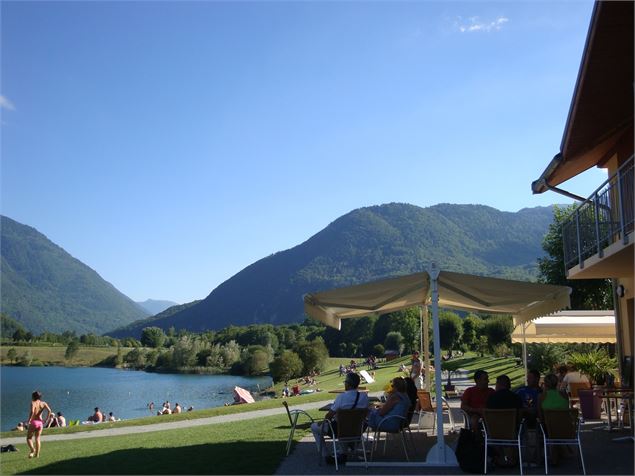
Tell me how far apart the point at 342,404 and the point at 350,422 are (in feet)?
1.57

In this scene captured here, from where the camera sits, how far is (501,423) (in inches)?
294

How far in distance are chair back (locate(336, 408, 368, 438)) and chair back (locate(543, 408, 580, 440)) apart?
2202mm

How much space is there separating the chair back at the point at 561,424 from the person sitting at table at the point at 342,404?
2.30m

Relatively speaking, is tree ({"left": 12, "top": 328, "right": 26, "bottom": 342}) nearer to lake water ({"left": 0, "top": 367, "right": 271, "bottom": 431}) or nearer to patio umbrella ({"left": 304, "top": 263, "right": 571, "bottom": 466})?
lake water ({"left": 0, "top": 367, "right": 271, "bottom": 431})

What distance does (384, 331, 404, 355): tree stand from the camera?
87500 mm

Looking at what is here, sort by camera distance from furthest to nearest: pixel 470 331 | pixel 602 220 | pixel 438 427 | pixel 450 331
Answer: pixel 470 331
pixel 450 331
pixel 602 220
pixel 438 427

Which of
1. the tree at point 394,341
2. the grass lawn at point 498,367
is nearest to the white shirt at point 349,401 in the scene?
the grass lawn at point 498,367

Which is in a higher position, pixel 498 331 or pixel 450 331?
pixel 498 331

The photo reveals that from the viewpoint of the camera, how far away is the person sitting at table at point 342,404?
320 inches

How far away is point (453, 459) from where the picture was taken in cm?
788

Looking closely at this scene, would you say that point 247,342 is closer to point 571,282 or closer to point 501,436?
point 571,282

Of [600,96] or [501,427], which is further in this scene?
[600,96]

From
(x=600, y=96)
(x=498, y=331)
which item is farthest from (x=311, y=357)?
(x=600, y=96)

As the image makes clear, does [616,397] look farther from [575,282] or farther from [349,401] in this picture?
[575,282]
